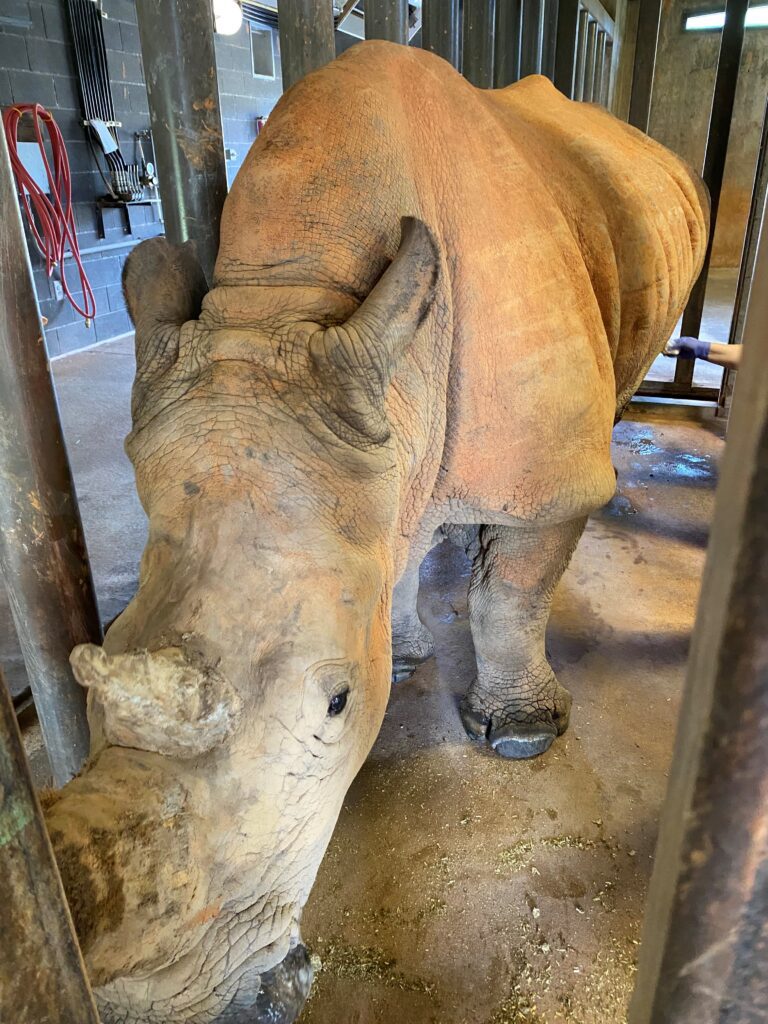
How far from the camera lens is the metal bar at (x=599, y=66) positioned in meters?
10.6

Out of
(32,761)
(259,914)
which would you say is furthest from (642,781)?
(32,761)

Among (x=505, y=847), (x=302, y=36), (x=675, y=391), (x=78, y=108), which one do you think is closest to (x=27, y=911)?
(x=505, y=847)

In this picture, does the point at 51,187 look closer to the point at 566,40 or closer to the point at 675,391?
the point at 566,40

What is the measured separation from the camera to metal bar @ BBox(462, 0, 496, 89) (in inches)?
228

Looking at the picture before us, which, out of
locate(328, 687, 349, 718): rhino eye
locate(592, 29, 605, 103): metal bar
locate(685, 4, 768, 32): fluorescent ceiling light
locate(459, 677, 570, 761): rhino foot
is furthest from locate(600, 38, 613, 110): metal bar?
locate(328, 687, 349, 718): rhino eye

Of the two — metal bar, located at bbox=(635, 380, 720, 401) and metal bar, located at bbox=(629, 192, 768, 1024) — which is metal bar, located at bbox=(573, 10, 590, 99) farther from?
metal bar, located at bbox=(629, 192, 768, 1024)

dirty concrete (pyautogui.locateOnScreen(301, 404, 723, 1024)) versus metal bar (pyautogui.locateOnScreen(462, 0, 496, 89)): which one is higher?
metal bar (pyautogui.locateOnScreen(462, 0, 496, 89))

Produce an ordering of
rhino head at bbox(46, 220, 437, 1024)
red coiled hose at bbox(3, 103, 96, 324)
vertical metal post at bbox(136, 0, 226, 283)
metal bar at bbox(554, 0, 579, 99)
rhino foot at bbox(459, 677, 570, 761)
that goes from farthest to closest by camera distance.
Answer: metal bar at bbox(554, 0, 579, 99) → red coiled hose at bbox(3, 103, 96, 324) → rhino foot at bbox(459, 677, 570, 761) → vertical metal post at bbox(136, 0, 226, 283) → rhino head at bbox(46, 220, 437, 1024)

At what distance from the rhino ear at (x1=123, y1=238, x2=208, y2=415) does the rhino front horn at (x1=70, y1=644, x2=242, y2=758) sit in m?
0.90

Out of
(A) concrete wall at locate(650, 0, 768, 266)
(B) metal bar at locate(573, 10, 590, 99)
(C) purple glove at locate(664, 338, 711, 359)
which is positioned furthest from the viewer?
(A) concrete wall at locate(650, 0, 768, 266)

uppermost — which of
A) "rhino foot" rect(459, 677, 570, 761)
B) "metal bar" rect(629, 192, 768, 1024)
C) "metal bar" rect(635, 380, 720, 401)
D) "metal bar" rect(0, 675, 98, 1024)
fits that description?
"metal bar" rect(629, 192, 768, 1024)

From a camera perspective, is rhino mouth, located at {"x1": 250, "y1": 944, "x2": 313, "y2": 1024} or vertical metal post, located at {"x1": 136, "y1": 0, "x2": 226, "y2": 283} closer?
rhino mouth, located at {"x1": 250, "y1": 944, "x2": 313, "y2": 1024}

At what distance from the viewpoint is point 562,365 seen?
2812mm

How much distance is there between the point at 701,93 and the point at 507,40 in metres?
12.4
